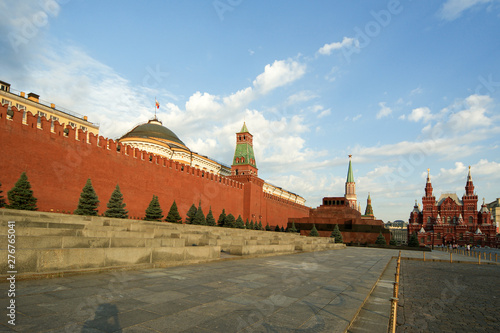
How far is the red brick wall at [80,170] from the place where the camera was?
16.5 m

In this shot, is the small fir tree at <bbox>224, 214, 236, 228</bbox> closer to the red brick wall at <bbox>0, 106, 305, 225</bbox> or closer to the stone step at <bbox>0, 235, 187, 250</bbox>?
the red brick wall at <bbox>0, 106, 305, 225</bbox>

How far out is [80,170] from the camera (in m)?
19.6

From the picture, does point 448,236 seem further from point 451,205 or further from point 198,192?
point 198,192

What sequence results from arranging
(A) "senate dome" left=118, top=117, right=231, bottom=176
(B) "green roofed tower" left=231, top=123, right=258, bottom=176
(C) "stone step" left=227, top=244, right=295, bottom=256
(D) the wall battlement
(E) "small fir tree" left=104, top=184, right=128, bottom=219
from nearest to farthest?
(C) "stone step" left=227, top=244, right=295, bottom=256, (D) the wall battlement, (E) "small fir tree" left=104, top=184, right=128, bottom=219, (A) "senate dome" left=118, top=117, right=231, bottom=176, (B) "green roofed tower" left=231, top=123, right=258, bottom=176

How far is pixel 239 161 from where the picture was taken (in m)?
47.4

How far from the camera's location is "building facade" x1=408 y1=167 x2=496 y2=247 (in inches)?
2566

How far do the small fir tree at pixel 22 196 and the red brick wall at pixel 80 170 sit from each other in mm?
978

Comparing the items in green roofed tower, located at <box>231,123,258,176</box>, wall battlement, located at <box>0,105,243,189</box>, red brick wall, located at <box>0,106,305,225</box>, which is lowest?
red brick wall, located at <box>0,106,305,225</box>

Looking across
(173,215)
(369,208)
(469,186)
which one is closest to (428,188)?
(469,186)

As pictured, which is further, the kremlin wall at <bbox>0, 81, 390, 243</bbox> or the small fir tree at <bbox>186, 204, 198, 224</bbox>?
the small fir tree at <bbox>186, 204, 198, 224</bbox>

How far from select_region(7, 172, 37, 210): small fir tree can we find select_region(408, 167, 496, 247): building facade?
7070 centimetres

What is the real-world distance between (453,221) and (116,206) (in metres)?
74.0

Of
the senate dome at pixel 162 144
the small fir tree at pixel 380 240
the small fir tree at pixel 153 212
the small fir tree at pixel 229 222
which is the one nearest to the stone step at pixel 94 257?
the small fir tree at pixel 153 212

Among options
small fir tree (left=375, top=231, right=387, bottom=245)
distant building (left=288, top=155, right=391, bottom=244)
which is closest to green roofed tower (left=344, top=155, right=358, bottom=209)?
distant building (left=288, top=155, right=391, bottom=244)
